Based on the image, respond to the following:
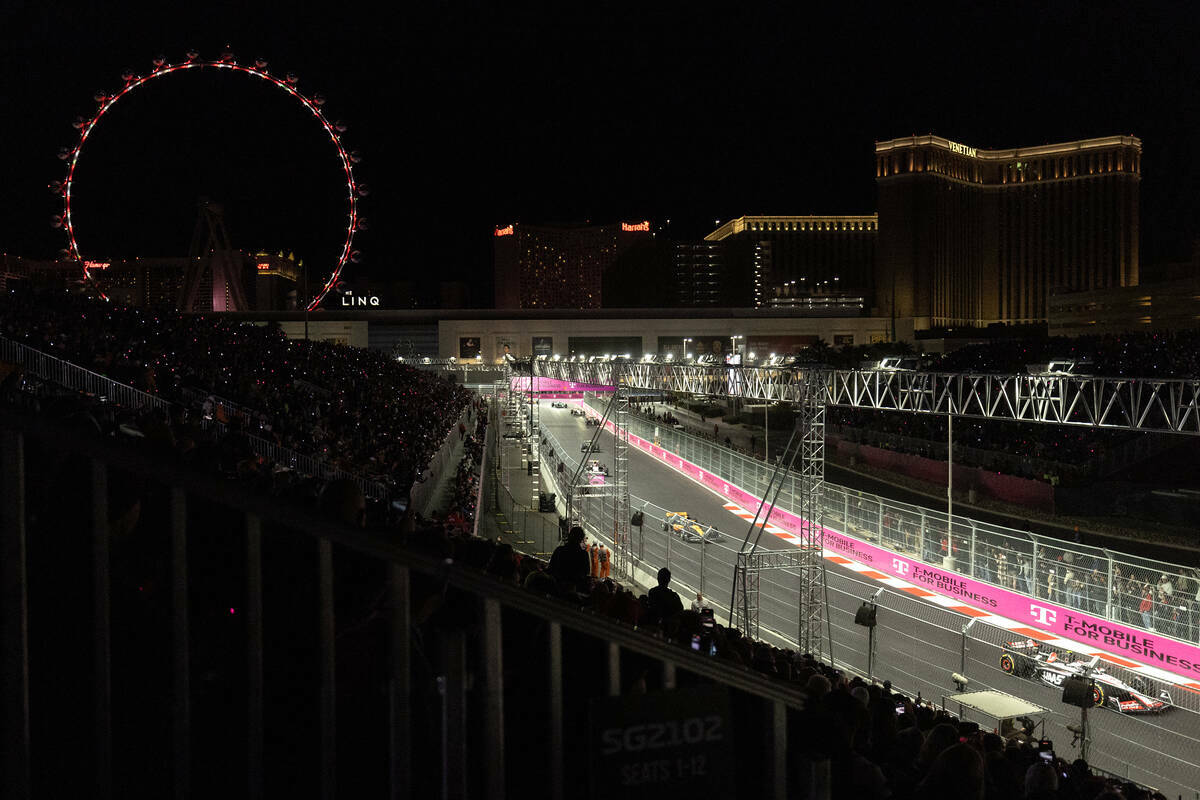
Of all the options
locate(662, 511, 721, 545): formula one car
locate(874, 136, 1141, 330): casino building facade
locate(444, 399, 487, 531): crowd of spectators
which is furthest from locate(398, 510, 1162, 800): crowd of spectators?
locate(874, 136, 1141, 330): casino building facade

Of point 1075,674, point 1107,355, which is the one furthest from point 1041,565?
point 1107,355

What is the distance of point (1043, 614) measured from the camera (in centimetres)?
1800

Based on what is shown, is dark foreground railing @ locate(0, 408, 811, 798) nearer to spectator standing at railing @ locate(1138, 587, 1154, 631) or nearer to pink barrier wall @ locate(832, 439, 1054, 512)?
spectator standing at railing @ locate(1138, 587, 1154, 631)

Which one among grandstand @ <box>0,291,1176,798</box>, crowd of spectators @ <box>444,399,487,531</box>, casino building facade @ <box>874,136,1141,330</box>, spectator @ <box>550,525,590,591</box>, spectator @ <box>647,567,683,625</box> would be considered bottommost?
crowd of spectators @ <box>444,399,487,531</box>

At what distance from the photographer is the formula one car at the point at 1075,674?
13984mm

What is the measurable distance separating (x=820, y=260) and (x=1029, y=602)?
167 meters

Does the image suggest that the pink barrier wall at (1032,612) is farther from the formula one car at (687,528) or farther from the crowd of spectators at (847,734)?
the crowd of spectators at (847,734)

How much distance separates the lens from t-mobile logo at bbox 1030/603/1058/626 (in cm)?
1780

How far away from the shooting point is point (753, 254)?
17850 centimetres

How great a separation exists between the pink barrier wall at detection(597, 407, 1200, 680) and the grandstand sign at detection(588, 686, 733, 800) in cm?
1545

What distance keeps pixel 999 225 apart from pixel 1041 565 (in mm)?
130721

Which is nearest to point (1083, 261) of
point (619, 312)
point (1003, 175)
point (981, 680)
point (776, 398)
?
point (1003, 175)

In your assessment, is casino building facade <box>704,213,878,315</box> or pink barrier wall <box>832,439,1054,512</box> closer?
pink barrier wall <box>832,439,1054,512</box>

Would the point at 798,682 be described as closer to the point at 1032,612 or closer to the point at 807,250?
the point at 1032,612
